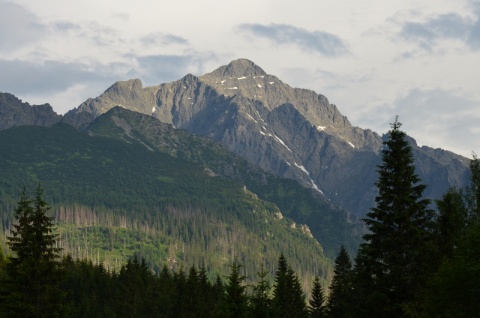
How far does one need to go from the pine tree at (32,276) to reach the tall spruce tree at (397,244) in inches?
1003

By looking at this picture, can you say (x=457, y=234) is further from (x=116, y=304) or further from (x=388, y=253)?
(x=116, y=304)

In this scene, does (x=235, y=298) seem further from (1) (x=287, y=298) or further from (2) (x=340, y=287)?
(2) (x=340, y=287)

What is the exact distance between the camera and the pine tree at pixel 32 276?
5672 cm

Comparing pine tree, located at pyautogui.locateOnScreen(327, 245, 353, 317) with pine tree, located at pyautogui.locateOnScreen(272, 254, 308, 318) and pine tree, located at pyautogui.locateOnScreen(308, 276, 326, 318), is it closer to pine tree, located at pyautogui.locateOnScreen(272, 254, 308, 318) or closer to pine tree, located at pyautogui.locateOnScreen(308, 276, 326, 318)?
pine tree, located at pyautogui.locateOnScreen(272, 254, 308, 318)

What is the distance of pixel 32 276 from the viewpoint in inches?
2256

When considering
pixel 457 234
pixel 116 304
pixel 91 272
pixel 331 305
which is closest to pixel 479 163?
pixel 331 305

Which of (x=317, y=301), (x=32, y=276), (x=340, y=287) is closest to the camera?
(x=32, y=276)

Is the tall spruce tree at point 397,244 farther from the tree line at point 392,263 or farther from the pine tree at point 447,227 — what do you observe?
the pine tree at point 447,227

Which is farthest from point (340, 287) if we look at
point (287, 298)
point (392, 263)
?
point (392, 263)

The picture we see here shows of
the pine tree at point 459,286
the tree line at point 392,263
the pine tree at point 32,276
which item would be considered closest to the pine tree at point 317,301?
the tree line at point 392,263

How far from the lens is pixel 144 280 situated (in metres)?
159

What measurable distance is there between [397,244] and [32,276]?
1176 inches

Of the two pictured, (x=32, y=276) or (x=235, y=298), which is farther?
(x=235, y=298)

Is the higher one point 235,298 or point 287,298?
point 287,298
